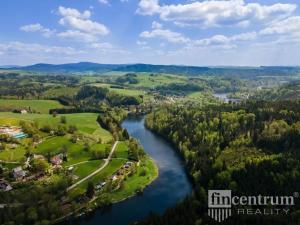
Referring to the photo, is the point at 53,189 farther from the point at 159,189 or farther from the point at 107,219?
the point at 159,189

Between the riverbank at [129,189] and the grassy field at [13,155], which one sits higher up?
the grassy field at [13,155]

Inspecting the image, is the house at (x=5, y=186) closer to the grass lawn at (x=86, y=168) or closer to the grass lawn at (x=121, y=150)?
the grass lawn at (x=86, y=168)

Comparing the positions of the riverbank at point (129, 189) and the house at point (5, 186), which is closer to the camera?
the riverbank at point (129, 189)

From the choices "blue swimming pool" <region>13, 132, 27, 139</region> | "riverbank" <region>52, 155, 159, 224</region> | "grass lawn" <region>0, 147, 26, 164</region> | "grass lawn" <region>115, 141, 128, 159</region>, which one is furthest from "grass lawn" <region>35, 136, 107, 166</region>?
"riverbank" <region>52, 155, 159, 224</region>

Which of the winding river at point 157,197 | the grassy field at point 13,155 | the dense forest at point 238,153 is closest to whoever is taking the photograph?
the dense forest at point 238,153

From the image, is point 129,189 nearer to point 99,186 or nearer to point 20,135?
point 99,186

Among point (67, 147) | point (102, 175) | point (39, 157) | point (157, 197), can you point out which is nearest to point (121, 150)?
point (67, 147)

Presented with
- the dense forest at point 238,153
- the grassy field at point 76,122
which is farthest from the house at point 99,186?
the grassy field at point 76,122
